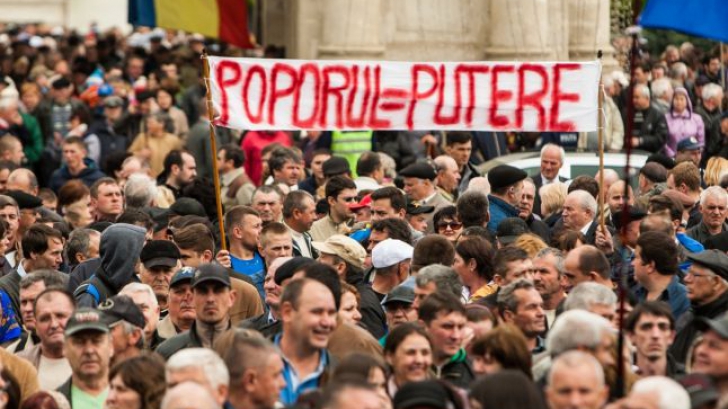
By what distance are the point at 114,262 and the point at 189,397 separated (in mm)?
4395

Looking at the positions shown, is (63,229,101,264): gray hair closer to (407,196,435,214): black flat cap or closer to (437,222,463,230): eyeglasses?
(437,222,463,230): eyeglasses

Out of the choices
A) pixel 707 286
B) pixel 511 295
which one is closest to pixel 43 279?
pixel 511 295

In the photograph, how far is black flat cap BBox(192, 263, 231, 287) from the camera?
39.2ft

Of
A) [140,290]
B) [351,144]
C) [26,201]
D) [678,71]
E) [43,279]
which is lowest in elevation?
[678,71]

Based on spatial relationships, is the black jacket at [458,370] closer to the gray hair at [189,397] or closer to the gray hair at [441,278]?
the gray hair at [441,278]

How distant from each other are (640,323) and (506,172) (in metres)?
5.73

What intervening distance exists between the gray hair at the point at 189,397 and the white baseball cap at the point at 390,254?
13.6 feet

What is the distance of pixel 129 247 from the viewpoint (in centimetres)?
1370

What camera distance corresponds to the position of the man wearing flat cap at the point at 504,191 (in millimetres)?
16672

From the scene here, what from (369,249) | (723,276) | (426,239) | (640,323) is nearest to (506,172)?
(369,249)

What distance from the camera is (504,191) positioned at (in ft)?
55.2

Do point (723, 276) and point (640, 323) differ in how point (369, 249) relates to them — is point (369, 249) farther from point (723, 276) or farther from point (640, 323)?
point (640, 323)

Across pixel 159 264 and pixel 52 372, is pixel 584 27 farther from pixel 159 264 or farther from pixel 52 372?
pixel 52 372

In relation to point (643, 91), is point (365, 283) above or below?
above
